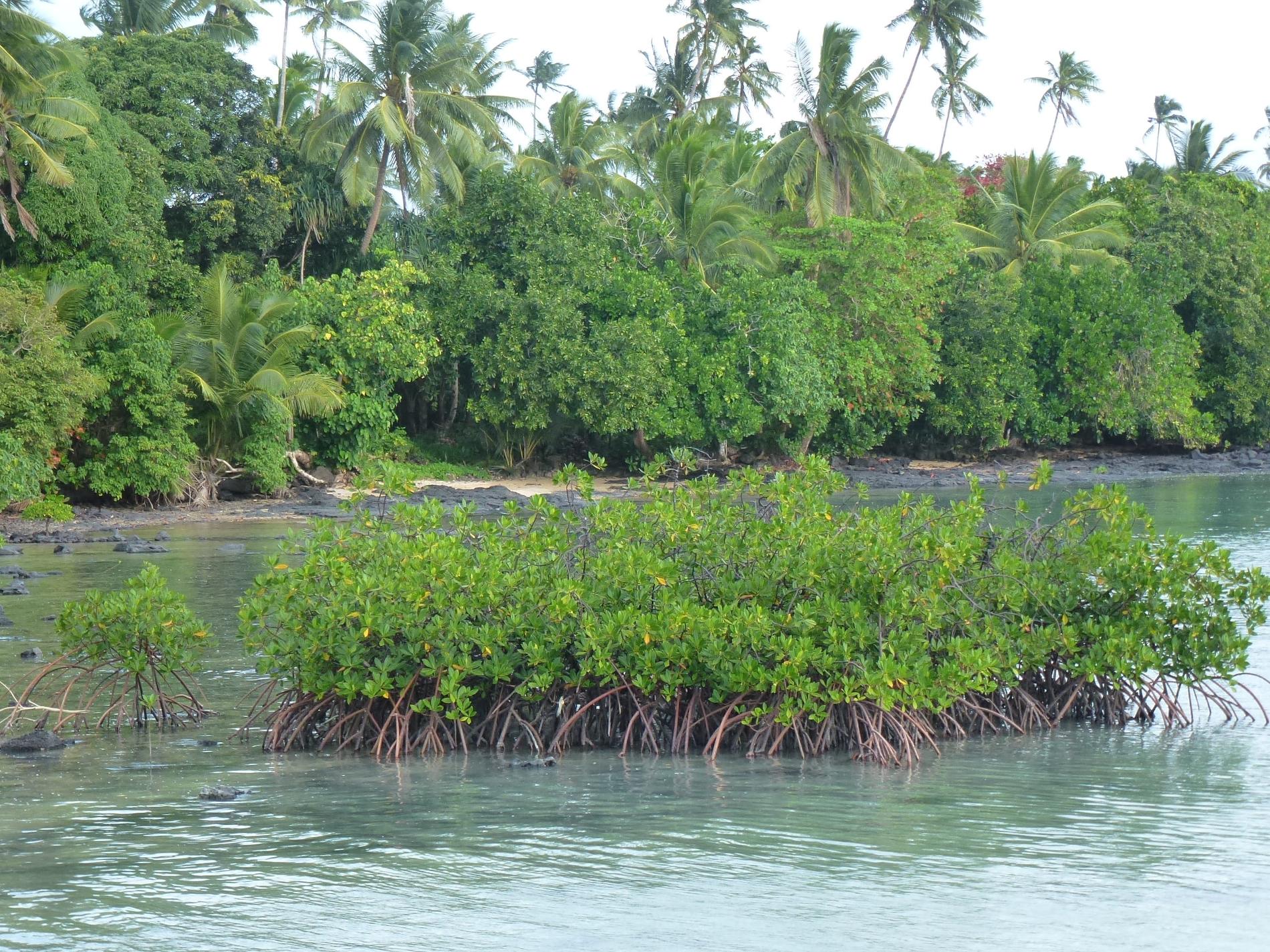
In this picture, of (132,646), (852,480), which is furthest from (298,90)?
(132,646)

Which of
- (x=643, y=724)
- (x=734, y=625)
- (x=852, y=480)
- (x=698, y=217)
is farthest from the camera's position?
(x=852, y=480)

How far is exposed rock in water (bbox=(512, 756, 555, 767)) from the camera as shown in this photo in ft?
29.8

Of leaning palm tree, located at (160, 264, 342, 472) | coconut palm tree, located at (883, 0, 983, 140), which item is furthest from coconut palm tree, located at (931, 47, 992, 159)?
leaning palm tree, located at (160, 264, 342, 472)

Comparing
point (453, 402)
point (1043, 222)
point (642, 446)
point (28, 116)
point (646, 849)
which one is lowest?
point (646, 849)

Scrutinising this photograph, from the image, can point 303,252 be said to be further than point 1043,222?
No

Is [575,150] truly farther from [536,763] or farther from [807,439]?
[536,763]

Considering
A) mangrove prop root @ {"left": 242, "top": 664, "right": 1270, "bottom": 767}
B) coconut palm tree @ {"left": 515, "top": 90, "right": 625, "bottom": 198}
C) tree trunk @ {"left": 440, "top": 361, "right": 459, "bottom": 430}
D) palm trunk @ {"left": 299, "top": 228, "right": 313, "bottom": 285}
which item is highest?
coconut palm tree @ {"left": 515, "top": 90, "right": 625, "bottom": 198}

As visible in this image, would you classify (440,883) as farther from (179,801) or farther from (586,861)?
(179,801)

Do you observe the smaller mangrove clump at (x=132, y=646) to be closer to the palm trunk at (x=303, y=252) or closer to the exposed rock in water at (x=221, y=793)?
the exposed rock in water at (x=221, y=793)

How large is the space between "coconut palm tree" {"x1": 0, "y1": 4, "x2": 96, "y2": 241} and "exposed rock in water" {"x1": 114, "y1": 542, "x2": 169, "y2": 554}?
21.2 ft

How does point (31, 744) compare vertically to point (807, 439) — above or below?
below

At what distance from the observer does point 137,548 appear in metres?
22.0

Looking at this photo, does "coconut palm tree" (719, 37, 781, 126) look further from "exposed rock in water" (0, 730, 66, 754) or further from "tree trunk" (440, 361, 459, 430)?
"exposed rock in water" (0, 730, 66, 754)

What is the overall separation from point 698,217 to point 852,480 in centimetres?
856
